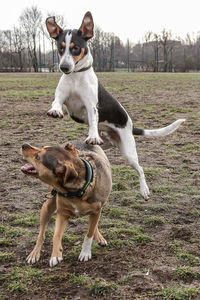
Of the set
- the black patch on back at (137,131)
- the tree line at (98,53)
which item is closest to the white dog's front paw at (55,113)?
the black patch on back at (137,131)

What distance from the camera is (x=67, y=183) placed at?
3.50m

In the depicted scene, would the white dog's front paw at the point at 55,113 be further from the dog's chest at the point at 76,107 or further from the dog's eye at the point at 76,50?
the dog's eye at the point at 76,50

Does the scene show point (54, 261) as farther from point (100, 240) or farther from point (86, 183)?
point (86, 183)

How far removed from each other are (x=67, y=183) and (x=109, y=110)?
160 centimetres

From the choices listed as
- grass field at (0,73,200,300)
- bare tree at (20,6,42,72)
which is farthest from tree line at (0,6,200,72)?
grass field at (0,73,200,300)

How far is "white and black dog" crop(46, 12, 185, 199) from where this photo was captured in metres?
4.10

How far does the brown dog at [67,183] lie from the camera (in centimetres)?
351

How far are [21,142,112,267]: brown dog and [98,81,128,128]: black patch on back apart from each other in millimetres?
844

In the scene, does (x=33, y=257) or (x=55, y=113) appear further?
(x=55, y=113)

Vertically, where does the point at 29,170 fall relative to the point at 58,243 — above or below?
above

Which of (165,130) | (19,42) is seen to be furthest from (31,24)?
(165,130)

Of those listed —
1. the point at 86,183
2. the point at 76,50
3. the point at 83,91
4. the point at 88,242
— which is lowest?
the point at 88,242

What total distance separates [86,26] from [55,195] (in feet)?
6.04

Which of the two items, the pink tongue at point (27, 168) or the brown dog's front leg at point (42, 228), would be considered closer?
the pink tongue at point (27, 168)
